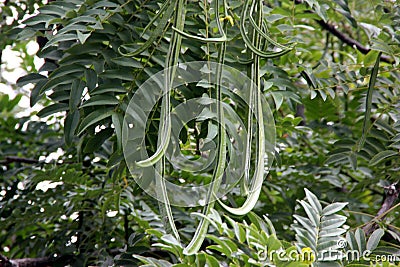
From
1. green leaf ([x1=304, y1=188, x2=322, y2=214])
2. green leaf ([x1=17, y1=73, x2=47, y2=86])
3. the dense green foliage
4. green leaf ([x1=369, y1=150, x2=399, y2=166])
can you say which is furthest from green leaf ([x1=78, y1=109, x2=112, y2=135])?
green leaf ([x1=369, y1=150, x2=399, y2=166])

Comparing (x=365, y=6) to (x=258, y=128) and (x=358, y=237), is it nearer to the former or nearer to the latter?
(x=358, y=237)

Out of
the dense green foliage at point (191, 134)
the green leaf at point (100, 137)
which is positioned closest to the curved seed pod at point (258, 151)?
the dense green foliage at point (191, 134)

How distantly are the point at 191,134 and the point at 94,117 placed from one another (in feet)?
0.72

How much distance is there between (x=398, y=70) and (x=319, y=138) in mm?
332

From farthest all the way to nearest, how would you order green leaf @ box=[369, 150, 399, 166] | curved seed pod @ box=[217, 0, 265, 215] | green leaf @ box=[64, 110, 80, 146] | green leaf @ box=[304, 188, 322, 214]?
green leaf @ box=[369, 150, 399, 166], green leaf @ box=[64, 110, 80, 146], green leaf @ box=[304, 188, 322, 214], curved seed pod @ box=[217, 0, 265, 215]

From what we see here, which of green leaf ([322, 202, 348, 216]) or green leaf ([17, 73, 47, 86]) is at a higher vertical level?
green leaf ([17, 73, 47, 86])

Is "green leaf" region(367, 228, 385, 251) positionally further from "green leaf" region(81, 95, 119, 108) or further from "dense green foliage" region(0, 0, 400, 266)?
"green leaf" region(81, 95, 119, 108)

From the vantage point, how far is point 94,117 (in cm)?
67

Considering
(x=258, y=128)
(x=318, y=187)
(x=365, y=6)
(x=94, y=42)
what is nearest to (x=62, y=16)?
(x=94, y=42)

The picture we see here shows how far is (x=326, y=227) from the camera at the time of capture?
581mm

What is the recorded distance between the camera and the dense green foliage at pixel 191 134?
0.54 meters

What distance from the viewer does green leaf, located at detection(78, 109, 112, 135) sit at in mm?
656

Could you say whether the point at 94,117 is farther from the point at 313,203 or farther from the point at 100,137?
the point at 313,203

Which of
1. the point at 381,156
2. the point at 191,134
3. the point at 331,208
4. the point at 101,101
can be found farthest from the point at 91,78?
the point at 381,156
